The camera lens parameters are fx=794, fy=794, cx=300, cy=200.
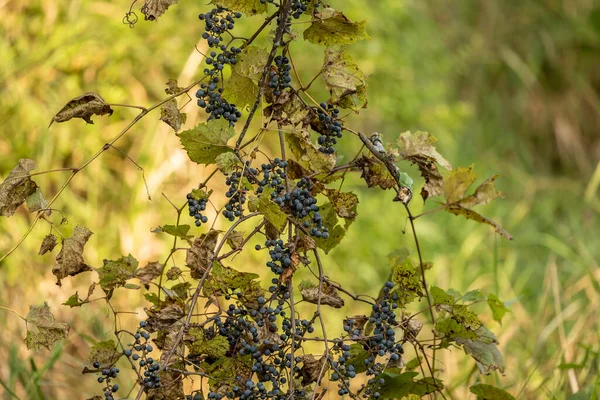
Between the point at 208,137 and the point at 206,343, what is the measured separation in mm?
287

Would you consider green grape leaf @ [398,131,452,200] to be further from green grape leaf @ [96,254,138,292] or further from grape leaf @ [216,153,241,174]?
green grape leaf @ [96,254,138,292]

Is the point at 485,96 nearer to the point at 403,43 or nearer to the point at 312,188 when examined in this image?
the point at 403,43

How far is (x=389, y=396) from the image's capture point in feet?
4.09

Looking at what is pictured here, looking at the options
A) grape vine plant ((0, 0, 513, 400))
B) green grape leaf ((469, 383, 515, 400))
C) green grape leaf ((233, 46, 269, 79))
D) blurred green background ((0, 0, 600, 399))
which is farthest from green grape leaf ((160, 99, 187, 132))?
blurred green background ((0, 0, 600, 399))

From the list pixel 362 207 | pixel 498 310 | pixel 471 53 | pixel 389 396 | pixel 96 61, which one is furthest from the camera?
pixel 471 53

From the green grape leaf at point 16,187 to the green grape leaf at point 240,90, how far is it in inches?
11.6

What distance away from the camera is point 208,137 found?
1.11 m

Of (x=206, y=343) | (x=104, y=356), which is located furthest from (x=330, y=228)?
(x=104, y=356)

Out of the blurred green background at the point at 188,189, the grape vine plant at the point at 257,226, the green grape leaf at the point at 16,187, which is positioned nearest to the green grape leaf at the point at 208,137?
the grape vine plant at the point at 257,226

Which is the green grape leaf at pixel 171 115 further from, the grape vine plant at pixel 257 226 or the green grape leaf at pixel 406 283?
the green grape leaf at pixel 406 283

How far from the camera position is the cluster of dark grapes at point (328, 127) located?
115 cm

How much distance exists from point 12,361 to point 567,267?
2.29 metres

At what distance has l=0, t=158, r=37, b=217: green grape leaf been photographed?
110cm

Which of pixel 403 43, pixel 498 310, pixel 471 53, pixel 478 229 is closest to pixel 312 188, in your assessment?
pixel 498 310
